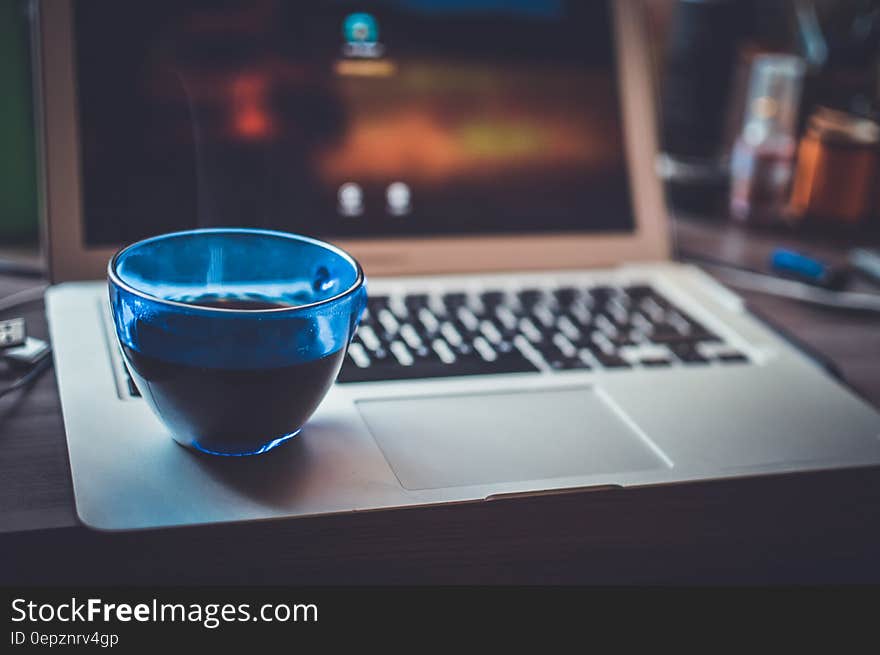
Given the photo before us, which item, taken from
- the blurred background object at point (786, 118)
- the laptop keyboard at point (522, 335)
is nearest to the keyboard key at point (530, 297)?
the laptop keyboard at point (522, 335)

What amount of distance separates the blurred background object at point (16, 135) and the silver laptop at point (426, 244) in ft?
0.38

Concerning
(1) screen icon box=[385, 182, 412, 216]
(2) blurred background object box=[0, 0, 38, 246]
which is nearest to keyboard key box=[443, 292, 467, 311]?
(1) screen icon box=[385, 182, 412, 216]

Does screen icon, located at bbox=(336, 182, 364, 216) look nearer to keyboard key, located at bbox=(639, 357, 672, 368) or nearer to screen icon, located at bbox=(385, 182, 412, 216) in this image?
screen icon, located at bbox=(385, 182, 412, 216)

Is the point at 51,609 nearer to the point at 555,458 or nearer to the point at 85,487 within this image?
the point at 85,487

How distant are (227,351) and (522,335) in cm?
27

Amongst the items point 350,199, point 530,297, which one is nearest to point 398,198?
point 350,199

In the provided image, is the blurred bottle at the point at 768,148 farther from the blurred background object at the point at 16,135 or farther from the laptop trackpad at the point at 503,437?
the blurred background object at the point at 16,135

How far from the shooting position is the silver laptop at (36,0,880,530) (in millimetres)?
477

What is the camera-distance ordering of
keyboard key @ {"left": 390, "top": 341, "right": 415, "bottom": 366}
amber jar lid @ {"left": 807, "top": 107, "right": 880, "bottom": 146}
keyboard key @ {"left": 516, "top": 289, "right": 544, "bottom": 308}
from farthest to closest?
1. amber jar lid @ {"left": 807, "top": 107, "right": 880, "bottom": 146}
2. keyboard key @ {"left": 516, "top": 289, "right": 544, "bottom": 308}
3. keyboard key @ {"left": 390, "top": 341, "right": 415, "bottom": 366}

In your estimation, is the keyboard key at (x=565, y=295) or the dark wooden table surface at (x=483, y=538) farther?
the keyboard key at (x=565, y=295)

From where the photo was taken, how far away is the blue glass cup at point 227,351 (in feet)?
1.36

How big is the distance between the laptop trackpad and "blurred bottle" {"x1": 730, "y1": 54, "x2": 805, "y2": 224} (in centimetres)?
58

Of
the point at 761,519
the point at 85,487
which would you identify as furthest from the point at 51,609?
the point at 761,519

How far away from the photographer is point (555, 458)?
1.63 feet
